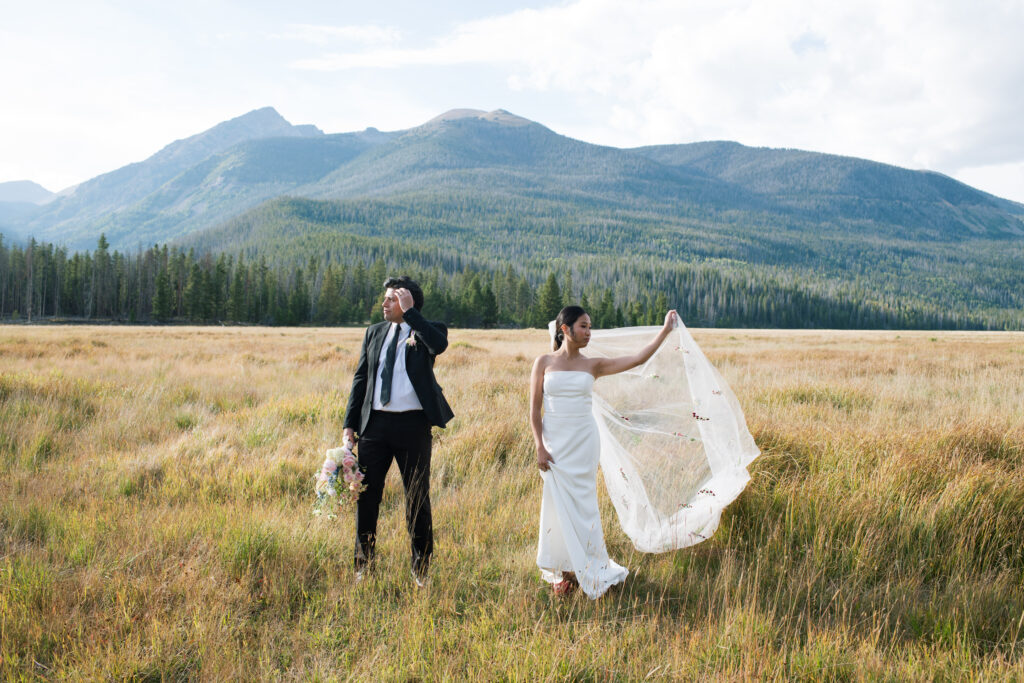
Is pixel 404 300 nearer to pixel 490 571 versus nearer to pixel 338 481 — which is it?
pixel 338 481

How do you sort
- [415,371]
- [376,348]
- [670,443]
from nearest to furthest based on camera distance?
1. [415,371]
2. [376,348]
3. [670,443]

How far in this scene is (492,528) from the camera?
15.2 ft

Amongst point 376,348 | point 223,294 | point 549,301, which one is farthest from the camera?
point 549,301

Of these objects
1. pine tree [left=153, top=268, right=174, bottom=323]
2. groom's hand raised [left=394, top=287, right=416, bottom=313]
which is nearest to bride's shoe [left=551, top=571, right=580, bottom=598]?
groom's hand raised [left=394, top=287, right=416, bottom=313]

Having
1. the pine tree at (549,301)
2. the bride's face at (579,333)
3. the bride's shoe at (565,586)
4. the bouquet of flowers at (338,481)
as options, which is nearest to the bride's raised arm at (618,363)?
the bride's face at (579,333)

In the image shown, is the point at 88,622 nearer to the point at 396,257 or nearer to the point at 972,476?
the point at 972,476

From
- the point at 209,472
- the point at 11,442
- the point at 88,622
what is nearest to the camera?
the point at 88,622

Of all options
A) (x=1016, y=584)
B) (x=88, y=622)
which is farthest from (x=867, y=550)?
(x=88, y=622)

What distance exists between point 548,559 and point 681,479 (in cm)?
128

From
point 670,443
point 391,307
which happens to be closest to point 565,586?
point 670,443

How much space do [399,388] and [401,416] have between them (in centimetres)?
21

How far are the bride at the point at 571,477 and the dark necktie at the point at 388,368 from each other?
1056 millimetres

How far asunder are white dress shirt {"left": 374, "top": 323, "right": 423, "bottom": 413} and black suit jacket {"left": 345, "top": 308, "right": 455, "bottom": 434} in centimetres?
5

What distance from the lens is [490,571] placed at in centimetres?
400
